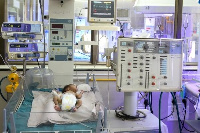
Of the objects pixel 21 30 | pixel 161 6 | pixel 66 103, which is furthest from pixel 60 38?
pixel 161 6

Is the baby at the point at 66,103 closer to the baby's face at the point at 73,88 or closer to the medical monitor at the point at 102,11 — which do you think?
the baby's face at the point at 73,88

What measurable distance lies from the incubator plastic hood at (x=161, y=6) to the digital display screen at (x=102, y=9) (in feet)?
5.93

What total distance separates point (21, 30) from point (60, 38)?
44cm

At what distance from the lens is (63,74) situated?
3094mm

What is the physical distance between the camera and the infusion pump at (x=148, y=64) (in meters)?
2.13

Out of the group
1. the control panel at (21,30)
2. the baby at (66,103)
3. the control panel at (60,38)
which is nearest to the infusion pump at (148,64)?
the baby at (66,103)

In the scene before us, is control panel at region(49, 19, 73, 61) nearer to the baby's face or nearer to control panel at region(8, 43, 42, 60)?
control panel at region(8, 43, 42, 60)

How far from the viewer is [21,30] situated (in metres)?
2.97

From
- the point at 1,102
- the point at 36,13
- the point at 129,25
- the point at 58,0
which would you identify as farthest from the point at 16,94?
the point at 129,25

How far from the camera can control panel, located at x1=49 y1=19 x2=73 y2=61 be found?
305cm

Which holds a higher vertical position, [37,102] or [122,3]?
[122,3]

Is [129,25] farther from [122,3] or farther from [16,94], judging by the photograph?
[16,94]

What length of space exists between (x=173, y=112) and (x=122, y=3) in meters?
1.92

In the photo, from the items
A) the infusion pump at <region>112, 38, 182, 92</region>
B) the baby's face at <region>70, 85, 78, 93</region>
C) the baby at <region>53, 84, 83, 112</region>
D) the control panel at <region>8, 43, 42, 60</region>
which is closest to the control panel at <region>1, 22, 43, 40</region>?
the control panel at <region>8, 43, 42, 60</region>
